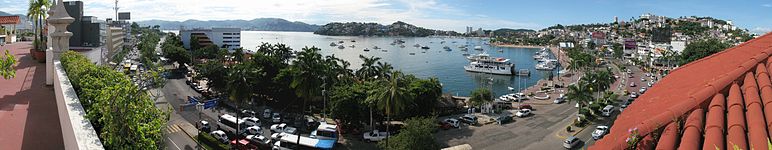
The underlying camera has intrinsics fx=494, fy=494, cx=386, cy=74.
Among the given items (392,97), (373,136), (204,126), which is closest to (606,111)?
(373,136)

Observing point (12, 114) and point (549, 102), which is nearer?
point (12, 114)

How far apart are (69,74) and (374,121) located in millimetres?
15871

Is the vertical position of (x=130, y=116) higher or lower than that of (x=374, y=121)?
higher

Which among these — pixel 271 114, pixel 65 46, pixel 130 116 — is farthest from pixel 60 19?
pixel 271 114

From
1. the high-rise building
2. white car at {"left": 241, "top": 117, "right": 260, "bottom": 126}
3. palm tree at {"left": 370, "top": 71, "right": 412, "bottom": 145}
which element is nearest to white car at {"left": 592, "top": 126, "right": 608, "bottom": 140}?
palm tree at {"left": 370, "top": 71, "right": 412, "bottom": 145}

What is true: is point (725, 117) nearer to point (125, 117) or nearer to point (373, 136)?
point (125, 117)

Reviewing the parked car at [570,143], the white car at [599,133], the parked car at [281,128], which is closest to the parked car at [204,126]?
the parked car at [281,128]

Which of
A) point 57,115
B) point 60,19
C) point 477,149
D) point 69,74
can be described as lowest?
point 477,149

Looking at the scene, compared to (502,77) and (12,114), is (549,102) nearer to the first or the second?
(502,77)

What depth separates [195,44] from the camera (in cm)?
7238

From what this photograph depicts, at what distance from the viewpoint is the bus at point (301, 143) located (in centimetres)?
1931

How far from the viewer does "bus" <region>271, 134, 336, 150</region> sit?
19312 mm

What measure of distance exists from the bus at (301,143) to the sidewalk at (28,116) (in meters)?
10.00

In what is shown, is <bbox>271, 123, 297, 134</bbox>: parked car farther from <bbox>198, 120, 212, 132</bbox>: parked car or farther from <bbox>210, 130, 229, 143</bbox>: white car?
<bbox>198, 120, 212, 132</bbox>: parked car
